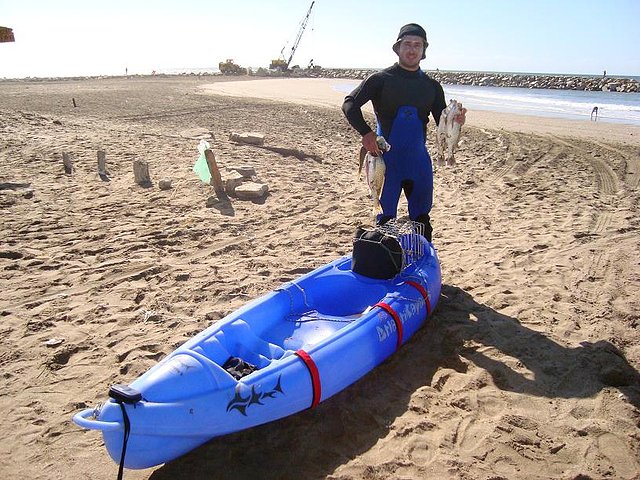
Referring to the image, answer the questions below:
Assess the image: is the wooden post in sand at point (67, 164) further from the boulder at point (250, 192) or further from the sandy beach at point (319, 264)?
the boulder at point (250, 192)

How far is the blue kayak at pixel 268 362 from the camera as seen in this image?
7.88ft

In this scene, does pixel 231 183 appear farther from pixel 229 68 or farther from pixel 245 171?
pixel 229 68

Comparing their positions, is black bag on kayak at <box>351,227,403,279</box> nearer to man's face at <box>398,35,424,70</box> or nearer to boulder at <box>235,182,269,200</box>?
man's face at <box>398,35,424,70</box>

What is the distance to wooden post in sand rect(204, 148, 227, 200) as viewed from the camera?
23.7 ft

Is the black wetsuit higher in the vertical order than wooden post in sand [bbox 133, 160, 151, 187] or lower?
higher

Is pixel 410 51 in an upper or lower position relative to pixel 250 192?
upper

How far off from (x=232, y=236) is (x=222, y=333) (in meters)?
2.94

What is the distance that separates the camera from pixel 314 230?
243 inches

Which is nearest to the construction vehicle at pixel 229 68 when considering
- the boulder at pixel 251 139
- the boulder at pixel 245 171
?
the boulder at pixel 251 139

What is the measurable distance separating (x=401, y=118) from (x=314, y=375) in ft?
8.07

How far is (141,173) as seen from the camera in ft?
25.8

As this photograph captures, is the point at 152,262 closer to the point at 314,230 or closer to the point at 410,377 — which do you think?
the point at 314,230

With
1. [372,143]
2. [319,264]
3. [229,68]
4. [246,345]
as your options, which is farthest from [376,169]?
[229,68]

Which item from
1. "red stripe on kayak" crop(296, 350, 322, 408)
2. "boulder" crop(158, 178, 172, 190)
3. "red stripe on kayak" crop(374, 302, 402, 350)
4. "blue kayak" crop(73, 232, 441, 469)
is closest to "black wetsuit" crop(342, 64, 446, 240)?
"blue kayak" crop(73, 232, 441, 469)
